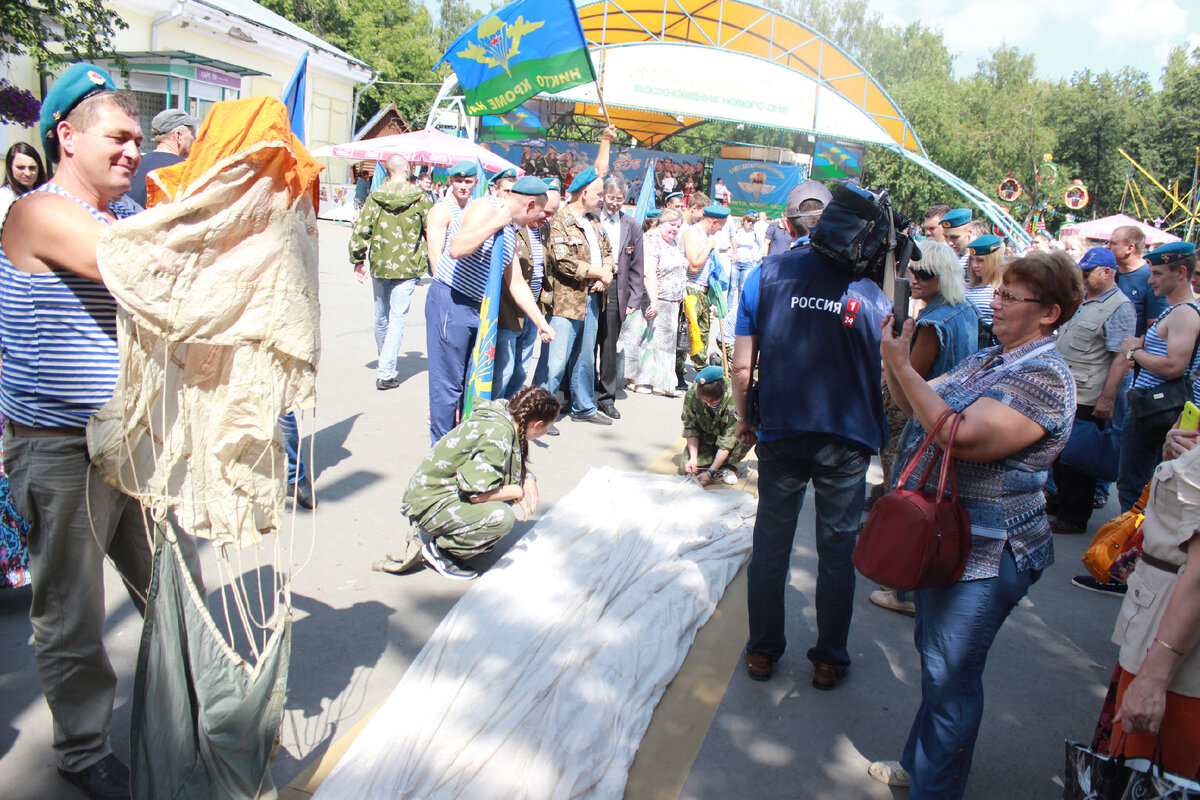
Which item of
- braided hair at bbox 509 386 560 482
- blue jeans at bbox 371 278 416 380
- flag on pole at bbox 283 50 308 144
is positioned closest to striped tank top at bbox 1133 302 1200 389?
braided hair at bbox 509 386 560 482

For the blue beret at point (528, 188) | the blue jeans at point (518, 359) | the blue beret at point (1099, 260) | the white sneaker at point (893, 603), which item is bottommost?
the white sneaker at point (893, 603)

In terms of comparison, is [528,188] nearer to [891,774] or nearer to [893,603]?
[893,603]

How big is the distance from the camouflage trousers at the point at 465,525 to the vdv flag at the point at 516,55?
14.4 feet

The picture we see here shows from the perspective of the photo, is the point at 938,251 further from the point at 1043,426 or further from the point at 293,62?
the point at 293,62

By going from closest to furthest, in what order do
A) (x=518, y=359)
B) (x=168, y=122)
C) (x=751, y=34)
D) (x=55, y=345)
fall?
(x=55, y=345), (x=168, y=122), (x=518, y=359), (x=751, y=34)

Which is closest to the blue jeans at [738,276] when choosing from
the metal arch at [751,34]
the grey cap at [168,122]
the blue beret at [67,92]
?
the grey cap at [168,122]

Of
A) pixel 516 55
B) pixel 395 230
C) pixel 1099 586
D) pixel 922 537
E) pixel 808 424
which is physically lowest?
pixel 1099 586

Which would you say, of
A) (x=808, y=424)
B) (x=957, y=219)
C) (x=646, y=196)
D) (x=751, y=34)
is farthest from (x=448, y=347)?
(x=751, y=34)

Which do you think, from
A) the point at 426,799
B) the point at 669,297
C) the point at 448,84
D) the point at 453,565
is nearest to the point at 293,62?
the point at 448,84

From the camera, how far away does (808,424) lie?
3270 mm

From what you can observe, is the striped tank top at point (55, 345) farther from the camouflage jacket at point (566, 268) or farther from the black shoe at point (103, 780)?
the camouflage jacket at point (566, 268)

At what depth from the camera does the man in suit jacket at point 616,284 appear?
765 centimetres

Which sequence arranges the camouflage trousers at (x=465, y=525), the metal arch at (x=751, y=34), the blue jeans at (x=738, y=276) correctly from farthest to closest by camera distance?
the metal arch at (x=751, y=34), the blue jeans at (x=738, y=276), the camouflage trousers at (x=465, y=525)

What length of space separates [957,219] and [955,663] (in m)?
4.76
